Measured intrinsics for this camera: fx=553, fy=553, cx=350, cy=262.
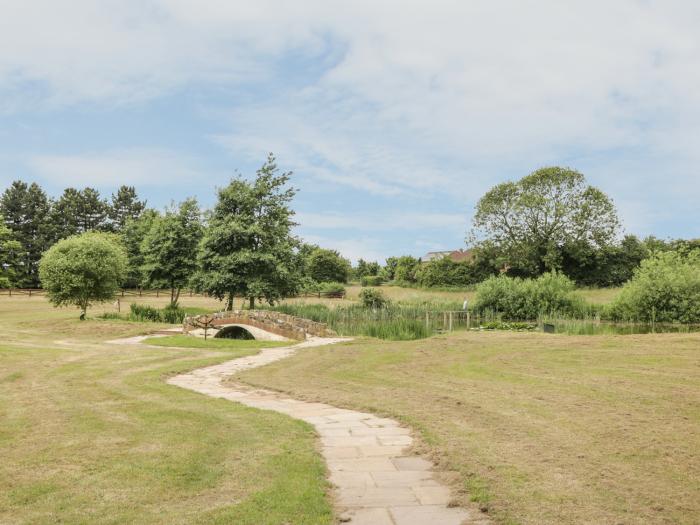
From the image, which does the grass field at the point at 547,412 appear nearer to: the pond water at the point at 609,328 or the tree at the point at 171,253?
the pond water at the point at 609,328

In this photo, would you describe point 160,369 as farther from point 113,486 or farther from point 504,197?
point 504,197

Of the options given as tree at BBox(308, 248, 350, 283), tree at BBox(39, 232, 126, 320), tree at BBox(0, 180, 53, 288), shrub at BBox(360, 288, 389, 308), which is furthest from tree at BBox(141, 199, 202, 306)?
tree at BBox(0, 180, 53, 288)

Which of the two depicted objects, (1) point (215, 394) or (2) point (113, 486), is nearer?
(2) point (113, 486)

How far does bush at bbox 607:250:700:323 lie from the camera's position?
21.9 meters

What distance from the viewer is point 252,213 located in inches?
1109

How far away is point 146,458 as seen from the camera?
504cm

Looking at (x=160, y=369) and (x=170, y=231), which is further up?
(x=170, y=231)

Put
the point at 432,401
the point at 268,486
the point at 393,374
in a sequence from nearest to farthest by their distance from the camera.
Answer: the point at 268,486 < the point at 432,401 < the point at 393,374

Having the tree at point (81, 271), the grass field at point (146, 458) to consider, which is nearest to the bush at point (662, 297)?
the grass field at point (146, 458)

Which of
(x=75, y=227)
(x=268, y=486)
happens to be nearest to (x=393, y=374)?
(x=268, y=486)

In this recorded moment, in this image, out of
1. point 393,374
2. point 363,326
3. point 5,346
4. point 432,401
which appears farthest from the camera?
point 363,326

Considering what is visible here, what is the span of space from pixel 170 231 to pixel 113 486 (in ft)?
95.8

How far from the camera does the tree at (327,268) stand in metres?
61.9

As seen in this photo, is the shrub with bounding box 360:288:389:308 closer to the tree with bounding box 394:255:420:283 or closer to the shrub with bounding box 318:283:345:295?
the shrub with bounding box 318:283:345:295
